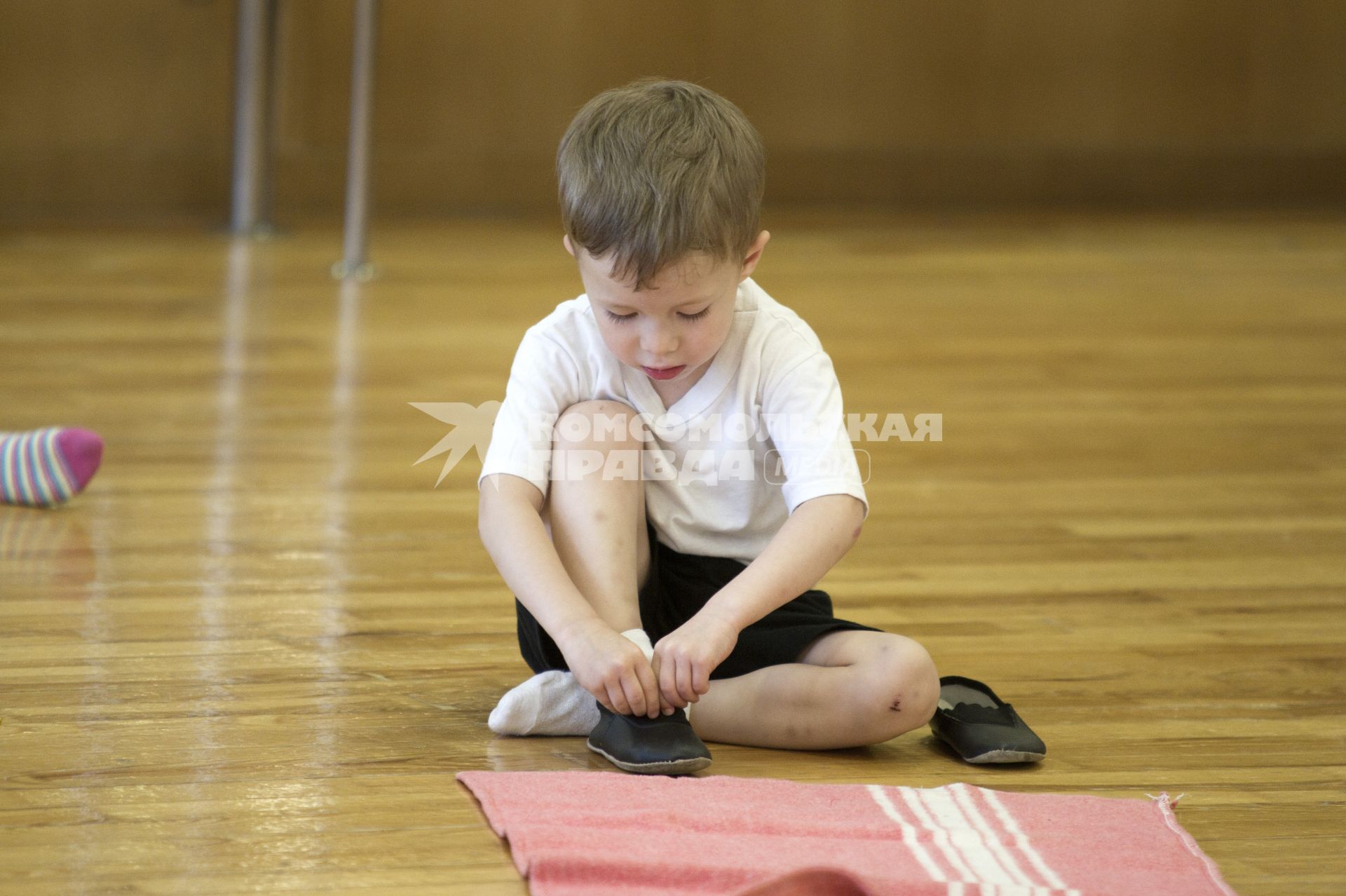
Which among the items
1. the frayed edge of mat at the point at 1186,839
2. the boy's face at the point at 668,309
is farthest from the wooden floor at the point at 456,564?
the boy's face at the point at 668,309

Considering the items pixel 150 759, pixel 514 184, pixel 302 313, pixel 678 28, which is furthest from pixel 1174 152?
pixel 150 759

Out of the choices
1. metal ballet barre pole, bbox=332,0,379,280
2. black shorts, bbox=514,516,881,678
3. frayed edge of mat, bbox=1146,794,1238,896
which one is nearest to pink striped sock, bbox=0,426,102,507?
black shorts, bbox=514,516,881,678

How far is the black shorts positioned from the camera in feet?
3.47

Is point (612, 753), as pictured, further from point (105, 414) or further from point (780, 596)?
point (105, 414)

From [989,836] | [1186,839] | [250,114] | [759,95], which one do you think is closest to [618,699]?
[989,836]

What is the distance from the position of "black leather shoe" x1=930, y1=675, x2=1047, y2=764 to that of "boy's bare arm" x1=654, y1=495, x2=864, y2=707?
0.14m

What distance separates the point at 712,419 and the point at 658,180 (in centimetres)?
19

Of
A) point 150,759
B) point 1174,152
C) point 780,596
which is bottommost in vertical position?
point 150,759

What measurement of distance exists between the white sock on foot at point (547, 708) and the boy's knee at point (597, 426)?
13 centimetres

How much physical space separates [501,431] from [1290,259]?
105 inches

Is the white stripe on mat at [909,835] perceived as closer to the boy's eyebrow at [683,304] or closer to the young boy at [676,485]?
the young boy at [676,485]

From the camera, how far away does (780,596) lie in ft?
3.23

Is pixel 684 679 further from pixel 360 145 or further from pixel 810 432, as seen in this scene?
pixel 360 145

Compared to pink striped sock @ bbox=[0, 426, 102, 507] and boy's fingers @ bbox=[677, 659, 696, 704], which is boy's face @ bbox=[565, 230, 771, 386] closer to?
boy's fingers @ bbox=[677, 659, 696, 704]
